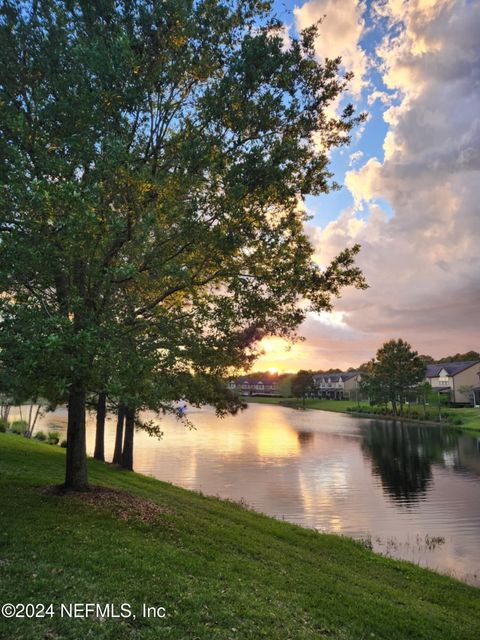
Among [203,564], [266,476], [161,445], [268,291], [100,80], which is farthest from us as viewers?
[161,445]

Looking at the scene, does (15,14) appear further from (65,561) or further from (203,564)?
(203,564)

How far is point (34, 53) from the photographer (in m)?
13.7

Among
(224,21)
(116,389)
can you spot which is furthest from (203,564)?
Result: (224,21)

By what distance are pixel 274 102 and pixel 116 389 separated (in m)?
10.7

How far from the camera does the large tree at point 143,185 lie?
11.2 m

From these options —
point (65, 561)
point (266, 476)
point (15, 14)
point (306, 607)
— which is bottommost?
point (266, 476)

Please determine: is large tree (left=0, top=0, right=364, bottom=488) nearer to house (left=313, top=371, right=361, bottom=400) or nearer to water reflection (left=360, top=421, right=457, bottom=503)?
water reflection (left=360, top=421, right=457, bottom=503)

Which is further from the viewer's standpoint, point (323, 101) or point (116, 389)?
point (323, 101)

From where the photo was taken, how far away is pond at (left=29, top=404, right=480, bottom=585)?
22172 millimetres

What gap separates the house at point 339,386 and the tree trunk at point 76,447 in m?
148

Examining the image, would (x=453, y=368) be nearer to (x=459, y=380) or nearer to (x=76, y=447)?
(x=459, y=380)

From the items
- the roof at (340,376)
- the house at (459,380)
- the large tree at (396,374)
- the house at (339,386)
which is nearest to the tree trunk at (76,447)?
the large tree at (396,374)

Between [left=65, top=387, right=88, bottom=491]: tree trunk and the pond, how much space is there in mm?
12740

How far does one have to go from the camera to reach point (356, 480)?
118 ft
